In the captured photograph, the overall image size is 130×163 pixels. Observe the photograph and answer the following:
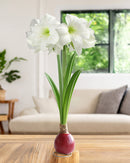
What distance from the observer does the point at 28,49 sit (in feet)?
16.1

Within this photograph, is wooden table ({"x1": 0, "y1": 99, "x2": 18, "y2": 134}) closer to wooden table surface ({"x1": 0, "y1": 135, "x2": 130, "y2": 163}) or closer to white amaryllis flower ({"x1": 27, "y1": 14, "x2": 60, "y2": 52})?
wooden table surface ({"x1": 0, "y1": 135, "x2": 130, "y2": 163})

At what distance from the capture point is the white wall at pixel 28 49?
4.80 m

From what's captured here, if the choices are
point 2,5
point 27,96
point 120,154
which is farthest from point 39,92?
point 120,154

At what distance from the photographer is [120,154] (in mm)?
1155

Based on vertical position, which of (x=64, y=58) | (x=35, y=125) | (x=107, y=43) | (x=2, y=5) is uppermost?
(x=2, y=5)

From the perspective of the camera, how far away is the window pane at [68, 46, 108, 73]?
16.1 feet

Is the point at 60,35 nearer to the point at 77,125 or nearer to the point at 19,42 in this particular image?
the point at 77,125

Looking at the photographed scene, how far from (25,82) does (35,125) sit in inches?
87.0

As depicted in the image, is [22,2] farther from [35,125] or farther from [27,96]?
[35,125]

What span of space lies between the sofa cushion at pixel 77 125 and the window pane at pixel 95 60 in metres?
2.19

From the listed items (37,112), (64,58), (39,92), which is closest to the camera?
(64,58)

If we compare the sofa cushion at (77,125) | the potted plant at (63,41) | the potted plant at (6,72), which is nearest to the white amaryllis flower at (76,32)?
the potted plant at (63,41)

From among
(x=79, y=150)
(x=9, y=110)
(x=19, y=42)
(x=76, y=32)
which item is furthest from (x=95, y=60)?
(x=76, y=32)

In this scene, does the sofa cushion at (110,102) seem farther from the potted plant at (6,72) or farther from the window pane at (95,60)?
the potted plant at (6,72)
